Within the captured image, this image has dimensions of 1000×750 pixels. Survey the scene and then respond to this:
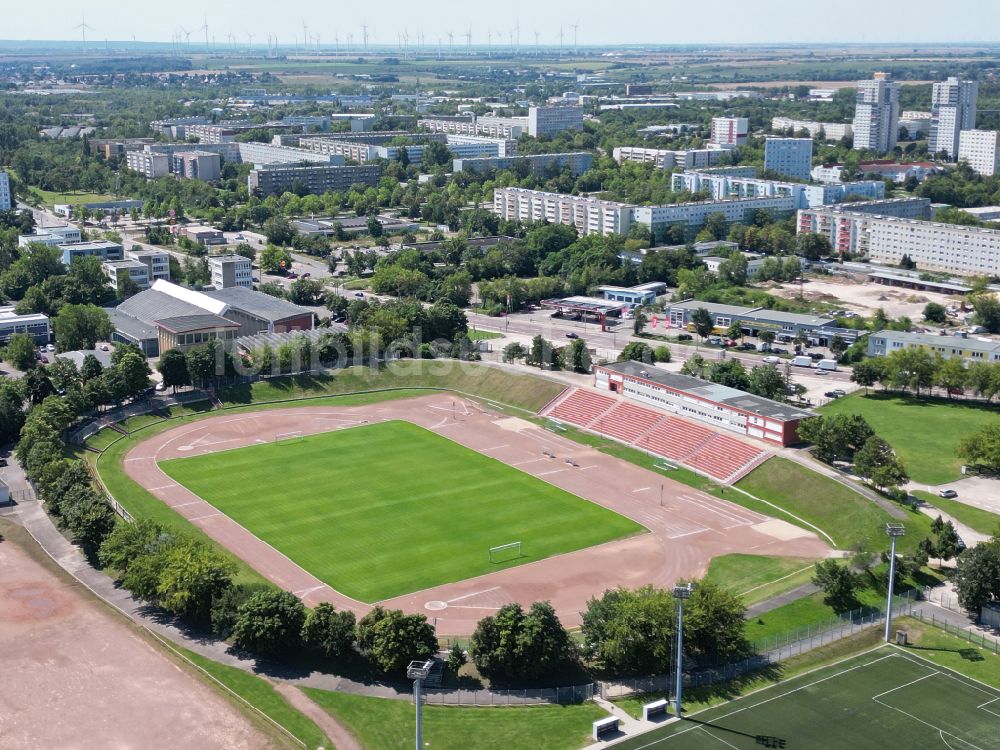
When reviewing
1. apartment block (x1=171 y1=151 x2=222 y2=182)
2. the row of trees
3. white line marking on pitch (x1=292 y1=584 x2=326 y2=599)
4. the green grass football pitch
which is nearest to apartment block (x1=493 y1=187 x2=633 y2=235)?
apartment block (x1=171 y1=151 x2=222 y2=182)

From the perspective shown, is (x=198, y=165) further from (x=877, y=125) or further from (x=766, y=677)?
(x=766, y=677)

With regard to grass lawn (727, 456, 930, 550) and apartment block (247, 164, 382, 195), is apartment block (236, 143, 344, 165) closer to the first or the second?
apartment block (247, 164, 382, 195)

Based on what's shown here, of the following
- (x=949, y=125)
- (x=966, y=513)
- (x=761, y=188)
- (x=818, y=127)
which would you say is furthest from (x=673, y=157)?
(x=966, y=513)

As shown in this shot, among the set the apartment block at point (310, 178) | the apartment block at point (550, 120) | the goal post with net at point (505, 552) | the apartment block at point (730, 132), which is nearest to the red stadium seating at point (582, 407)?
the goal post with net at point (505, 552)

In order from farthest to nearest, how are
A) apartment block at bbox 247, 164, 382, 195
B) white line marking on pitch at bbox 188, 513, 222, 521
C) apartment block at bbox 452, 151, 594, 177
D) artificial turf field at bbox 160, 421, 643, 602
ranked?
apartment block at bbox 452, 151, 594, 177 < apartment block at bbox 247, 164, 382, 195 < white line marking on pitch at bbox 188, 513, 222, 521 < artificial turf field at bbox 160, 421, 643, 602

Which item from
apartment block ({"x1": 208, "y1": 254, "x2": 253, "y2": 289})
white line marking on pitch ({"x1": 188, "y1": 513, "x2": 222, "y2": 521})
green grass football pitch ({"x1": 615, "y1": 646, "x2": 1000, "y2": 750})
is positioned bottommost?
green grass football pitch ({"x1": 615, "y1": 646, "x2": 1000, "y2": 750})

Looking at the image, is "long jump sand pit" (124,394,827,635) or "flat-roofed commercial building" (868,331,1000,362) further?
"flat-roofed commercial building" (868,331,1000,362)

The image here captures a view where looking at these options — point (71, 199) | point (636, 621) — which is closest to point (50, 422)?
point (636, 621)
